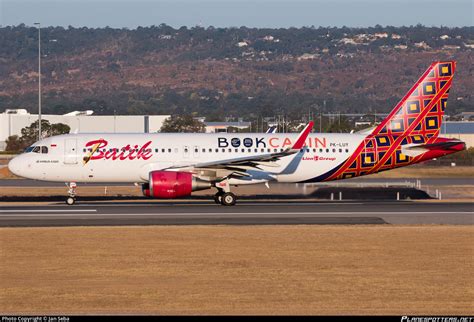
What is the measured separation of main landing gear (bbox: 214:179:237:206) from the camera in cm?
4325

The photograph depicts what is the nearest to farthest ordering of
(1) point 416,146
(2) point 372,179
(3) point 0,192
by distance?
(1) point 416,146
(3) point 0,192
(2) point 372,179

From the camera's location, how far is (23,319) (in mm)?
17703

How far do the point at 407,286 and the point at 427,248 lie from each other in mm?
6241

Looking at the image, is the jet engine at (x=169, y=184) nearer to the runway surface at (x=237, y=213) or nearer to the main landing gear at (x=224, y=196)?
the runway surface at (x=237, y=213)

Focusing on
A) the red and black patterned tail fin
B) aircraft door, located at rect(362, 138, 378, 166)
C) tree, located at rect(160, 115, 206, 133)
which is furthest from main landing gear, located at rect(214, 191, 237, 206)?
tree, located at rect(160, 115, 206, 133)

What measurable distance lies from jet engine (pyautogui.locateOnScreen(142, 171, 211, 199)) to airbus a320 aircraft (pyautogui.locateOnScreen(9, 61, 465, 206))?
46mm

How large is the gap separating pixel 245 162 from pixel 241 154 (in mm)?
1560

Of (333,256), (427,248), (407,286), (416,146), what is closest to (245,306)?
(407,286)

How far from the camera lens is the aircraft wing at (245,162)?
4281 cm

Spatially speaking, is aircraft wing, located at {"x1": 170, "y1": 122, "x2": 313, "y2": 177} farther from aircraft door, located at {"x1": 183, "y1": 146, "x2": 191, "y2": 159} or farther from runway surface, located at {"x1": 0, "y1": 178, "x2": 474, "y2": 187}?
runway surface, located at {"x1": 0, "y1": 178, "x2": 474, "y2": 187}

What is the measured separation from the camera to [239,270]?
957 inches

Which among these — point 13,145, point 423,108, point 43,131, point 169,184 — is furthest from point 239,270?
point 13,145

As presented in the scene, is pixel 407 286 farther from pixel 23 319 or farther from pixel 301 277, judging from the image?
pixel 23 319

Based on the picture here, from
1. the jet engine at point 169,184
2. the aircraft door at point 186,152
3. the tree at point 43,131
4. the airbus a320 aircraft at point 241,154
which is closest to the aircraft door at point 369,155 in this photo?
the airbus a320 aircraft at point 241,154
